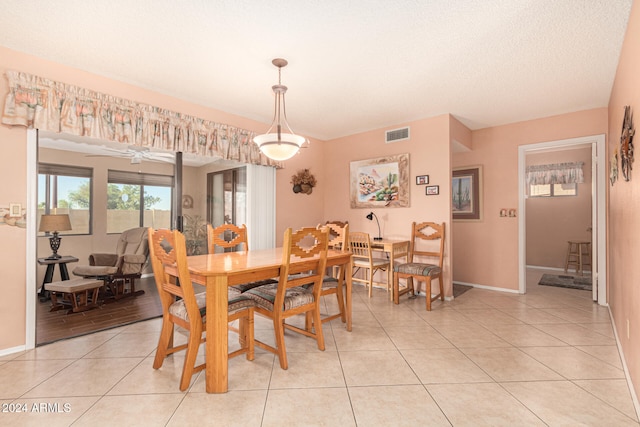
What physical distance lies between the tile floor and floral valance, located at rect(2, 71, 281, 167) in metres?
1.82

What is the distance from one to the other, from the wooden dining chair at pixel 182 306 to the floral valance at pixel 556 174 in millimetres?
6378

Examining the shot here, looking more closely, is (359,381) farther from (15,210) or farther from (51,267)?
(51,267)

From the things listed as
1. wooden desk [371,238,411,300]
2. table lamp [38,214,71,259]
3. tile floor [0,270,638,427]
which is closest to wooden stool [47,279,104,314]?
table lamp [38,214,71,259]

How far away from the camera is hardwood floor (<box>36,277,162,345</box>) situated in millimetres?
2865

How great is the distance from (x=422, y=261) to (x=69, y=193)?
4220 mm

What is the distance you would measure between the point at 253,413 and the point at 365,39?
2.59m

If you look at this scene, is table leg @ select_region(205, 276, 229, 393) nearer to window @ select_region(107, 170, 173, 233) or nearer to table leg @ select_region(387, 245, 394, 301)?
window @ select_region(107, 170, 173, 233)

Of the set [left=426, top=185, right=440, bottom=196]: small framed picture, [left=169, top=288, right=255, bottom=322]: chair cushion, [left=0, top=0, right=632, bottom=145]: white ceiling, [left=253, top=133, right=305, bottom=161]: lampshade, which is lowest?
[left=169, top=288, right=255, bottom=322]: chair cushion

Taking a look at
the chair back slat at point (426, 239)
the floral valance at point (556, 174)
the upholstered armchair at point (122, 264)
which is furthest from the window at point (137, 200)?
the floral valance at point (556, 174)

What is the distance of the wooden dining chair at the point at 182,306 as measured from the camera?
6.26ft

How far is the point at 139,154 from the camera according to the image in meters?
3.46

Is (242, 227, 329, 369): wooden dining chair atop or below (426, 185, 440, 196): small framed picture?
below

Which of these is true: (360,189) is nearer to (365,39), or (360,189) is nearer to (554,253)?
(365,39)

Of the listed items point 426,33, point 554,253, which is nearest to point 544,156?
point 554,253
